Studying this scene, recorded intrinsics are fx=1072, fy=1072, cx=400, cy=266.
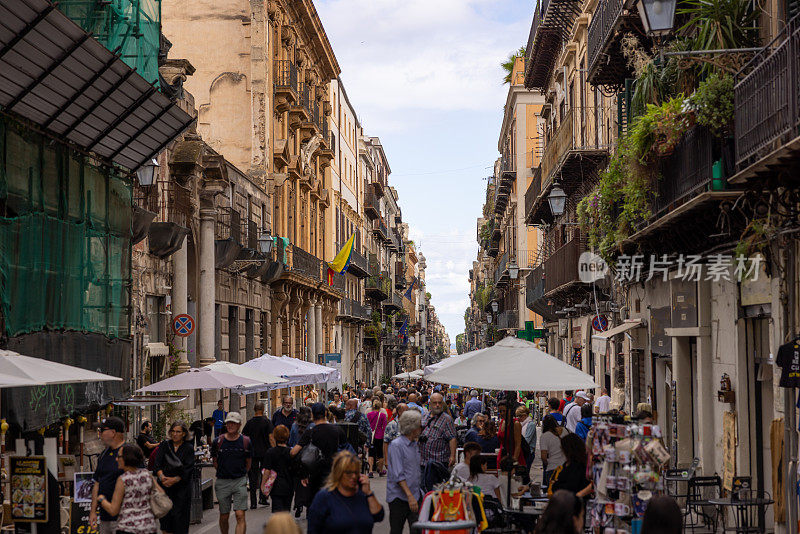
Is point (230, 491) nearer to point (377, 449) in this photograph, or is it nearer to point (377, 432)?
point (377, 432)

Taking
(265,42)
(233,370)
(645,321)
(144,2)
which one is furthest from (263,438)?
(265,42)

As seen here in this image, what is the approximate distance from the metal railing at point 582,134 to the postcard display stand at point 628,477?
46.8 ft

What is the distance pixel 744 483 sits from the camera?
13.4 metres

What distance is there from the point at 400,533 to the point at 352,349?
163 ft

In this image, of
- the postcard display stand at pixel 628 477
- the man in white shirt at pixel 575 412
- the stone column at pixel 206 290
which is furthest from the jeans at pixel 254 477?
the stone column at pixel 206 290

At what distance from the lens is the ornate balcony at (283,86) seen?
35.0 metres

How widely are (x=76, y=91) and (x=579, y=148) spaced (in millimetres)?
13889

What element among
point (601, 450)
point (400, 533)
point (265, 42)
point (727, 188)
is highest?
point (265, 42)

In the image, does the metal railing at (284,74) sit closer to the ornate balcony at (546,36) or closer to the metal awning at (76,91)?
the ornate balcony at (546,36)

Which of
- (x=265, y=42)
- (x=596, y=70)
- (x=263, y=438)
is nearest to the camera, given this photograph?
(x=263, y=438)

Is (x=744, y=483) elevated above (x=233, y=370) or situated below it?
below

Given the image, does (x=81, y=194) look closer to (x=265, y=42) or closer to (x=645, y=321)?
(x=645, y=321)

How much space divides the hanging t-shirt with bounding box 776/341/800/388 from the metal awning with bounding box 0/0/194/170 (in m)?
8.41

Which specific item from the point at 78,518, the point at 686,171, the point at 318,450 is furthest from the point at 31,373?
the point at 686,171
